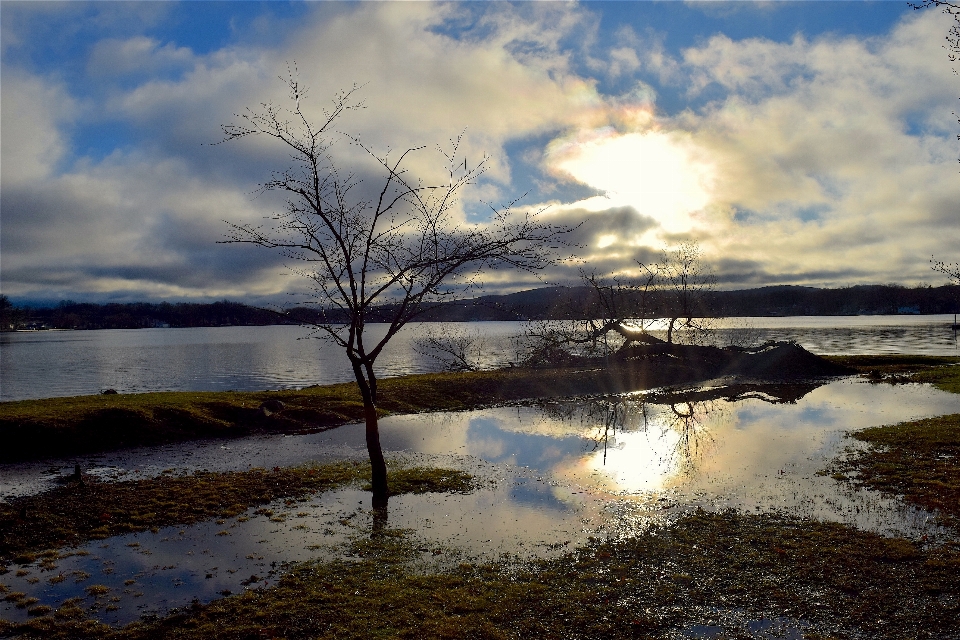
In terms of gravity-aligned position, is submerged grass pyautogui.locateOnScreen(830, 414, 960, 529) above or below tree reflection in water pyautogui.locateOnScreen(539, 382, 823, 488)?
above

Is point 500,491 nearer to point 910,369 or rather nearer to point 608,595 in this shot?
point 608,595

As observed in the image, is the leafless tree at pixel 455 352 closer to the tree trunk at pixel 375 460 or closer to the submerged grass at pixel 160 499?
the submerged grass at pixel 160 499

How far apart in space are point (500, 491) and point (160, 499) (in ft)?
27.2

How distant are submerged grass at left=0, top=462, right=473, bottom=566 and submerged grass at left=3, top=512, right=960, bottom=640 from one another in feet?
14.4

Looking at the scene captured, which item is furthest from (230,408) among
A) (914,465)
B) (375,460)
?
(914,465)

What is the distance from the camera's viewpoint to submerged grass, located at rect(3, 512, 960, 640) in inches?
307

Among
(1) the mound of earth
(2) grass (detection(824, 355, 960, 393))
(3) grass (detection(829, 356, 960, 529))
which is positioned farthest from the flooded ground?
(1) the mound of earth

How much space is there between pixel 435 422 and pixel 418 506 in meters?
13.0

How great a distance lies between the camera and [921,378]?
127ft

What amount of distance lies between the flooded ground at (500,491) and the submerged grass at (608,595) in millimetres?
692

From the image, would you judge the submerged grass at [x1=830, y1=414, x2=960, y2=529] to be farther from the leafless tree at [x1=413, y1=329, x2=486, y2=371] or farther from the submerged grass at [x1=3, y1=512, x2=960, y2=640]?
the leafless tree at [x1=413, y1=329, x2=486, y2=371]

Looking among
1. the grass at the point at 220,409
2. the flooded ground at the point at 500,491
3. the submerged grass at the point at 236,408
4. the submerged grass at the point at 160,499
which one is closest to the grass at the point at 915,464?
the flooded ground at the point at 500,491

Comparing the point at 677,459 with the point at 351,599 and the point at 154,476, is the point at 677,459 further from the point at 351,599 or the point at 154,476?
the point at 154,476

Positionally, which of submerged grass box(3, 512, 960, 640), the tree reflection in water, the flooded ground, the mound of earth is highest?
the mound of earth
